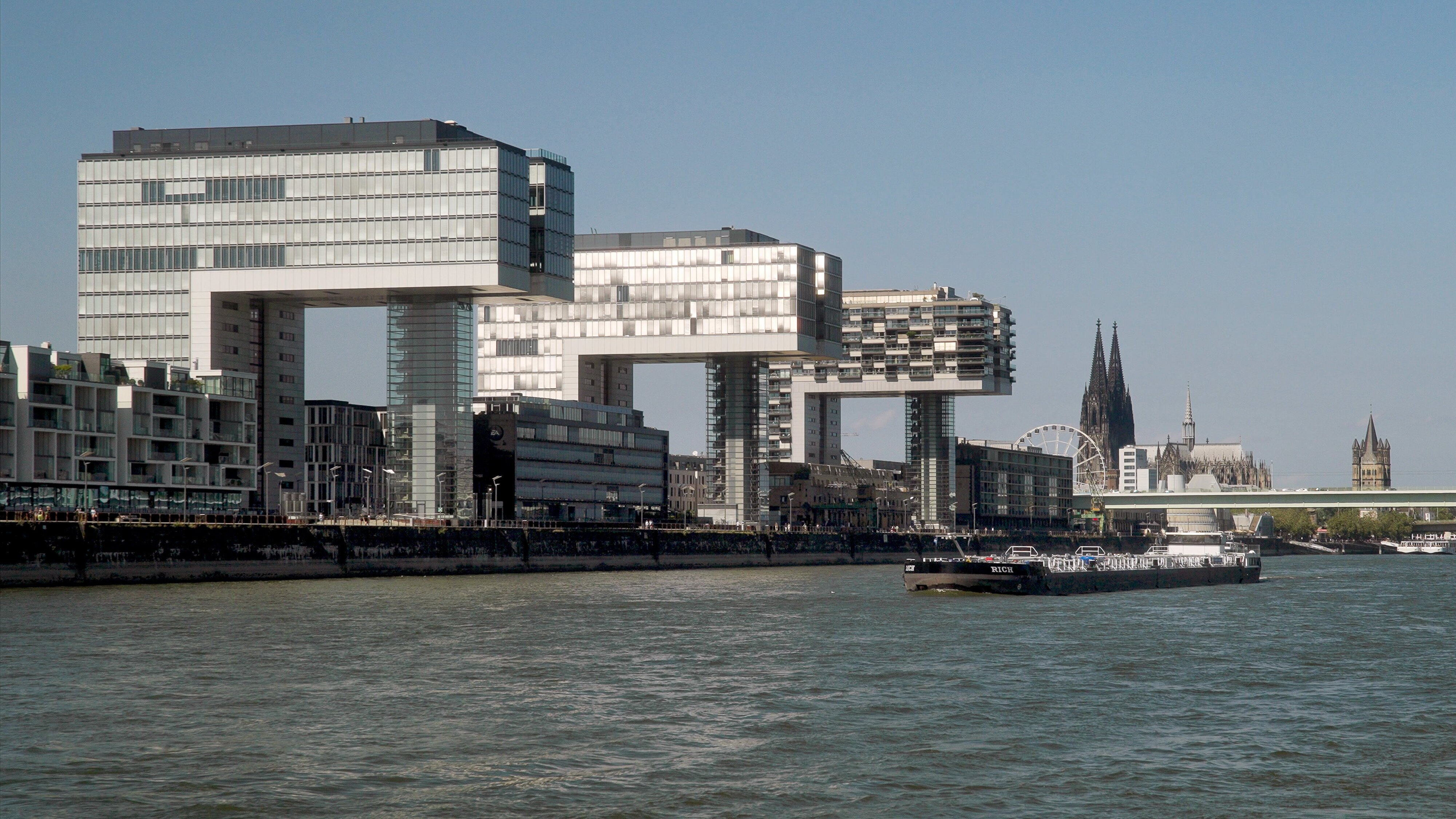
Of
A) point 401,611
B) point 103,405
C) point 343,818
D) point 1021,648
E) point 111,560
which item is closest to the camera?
point 343,818

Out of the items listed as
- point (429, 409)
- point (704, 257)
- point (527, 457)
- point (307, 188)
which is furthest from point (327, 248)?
point (704, 257)

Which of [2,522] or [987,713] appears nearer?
[987,713]

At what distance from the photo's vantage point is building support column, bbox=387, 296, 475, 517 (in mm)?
151625

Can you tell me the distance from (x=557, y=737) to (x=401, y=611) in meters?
40.6

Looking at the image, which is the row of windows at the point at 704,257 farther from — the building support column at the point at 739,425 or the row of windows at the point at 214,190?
the row of windows at the point at 214,190

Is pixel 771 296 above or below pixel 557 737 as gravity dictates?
above

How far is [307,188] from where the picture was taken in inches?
5969

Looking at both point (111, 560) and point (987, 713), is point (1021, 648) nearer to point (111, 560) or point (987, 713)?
point (987, 713)

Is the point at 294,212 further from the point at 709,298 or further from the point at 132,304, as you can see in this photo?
the point at 709,298

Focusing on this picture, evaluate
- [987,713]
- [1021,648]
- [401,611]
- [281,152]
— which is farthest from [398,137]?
[987,713]

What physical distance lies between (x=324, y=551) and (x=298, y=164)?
5005 cm

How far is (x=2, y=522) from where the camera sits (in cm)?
8931

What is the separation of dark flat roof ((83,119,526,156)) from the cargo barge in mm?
61538

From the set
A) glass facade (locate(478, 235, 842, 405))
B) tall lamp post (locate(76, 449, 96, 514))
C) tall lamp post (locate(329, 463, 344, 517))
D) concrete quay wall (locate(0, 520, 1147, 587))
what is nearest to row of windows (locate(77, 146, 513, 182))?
tall lamp post (locate(329, 463, 344, 517))
